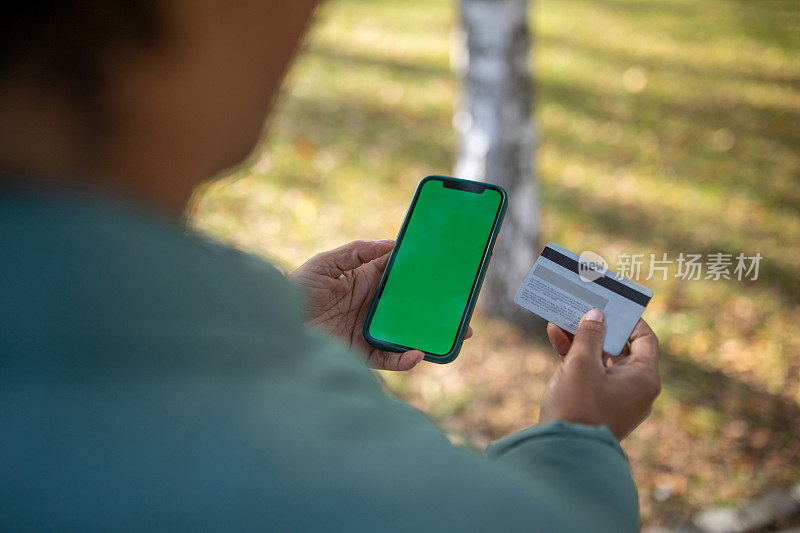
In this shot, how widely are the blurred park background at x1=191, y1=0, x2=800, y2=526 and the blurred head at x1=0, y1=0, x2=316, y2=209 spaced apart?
14cm

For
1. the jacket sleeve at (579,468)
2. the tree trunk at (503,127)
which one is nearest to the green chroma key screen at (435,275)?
the jacket sleeve at (579,468)

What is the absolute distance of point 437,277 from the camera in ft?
6.04

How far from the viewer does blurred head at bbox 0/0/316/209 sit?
1.93 ft

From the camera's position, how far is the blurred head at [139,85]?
0.59 metres

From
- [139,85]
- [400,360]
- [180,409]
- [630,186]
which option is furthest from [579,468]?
[630,186]

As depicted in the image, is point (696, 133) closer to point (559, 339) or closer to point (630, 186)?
point (630, 186)

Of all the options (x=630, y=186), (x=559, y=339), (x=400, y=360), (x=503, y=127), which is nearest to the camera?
(x=559, y=339)

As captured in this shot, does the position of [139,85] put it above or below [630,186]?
above

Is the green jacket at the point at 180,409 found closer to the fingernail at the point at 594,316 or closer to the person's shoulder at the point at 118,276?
the person's shoulder at the point at 118,276

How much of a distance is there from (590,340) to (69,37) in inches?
41.2

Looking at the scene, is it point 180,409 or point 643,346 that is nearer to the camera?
point 180,409

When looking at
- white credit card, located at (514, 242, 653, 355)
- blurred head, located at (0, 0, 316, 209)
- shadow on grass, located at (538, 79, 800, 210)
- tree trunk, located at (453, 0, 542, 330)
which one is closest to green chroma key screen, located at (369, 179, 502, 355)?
white credit card, located at (514, 242, 653, 355)

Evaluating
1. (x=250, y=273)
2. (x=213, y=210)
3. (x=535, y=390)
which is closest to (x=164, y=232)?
(x=250, y=273)

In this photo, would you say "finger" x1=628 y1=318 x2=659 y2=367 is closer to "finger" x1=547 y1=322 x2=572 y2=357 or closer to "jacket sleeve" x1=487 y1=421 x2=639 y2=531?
"finger" x1=547 y1=322 x2=572 y2=357
